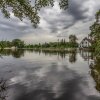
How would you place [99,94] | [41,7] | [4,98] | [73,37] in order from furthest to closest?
[73,37] < [41,7] < [99,94] < [4,98]

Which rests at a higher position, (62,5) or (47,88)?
(62,5)

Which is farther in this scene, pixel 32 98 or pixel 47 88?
pixel 47 88

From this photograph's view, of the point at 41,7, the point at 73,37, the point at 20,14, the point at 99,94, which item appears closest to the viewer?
the point at 99,94

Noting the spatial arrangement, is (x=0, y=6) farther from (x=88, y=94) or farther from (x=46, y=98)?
(x=88, y=94)

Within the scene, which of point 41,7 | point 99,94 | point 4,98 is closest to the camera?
point 4,98

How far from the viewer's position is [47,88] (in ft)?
55.9

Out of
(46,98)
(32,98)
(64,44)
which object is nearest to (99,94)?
(46,98)

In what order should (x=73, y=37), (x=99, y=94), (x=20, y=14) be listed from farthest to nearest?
(x=73, y=37) → (x=20, y=14) → (x=99, y=94)

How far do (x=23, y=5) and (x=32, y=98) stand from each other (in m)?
7.81

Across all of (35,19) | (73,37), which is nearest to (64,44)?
(73,37)

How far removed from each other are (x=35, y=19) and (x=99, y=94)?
847cm

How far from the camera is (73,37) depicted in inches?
7692

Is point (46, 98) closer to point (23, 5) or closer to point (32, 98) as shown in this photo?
point (32, 98)

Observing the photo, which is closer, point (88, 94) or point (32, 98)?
point (32, 98)
